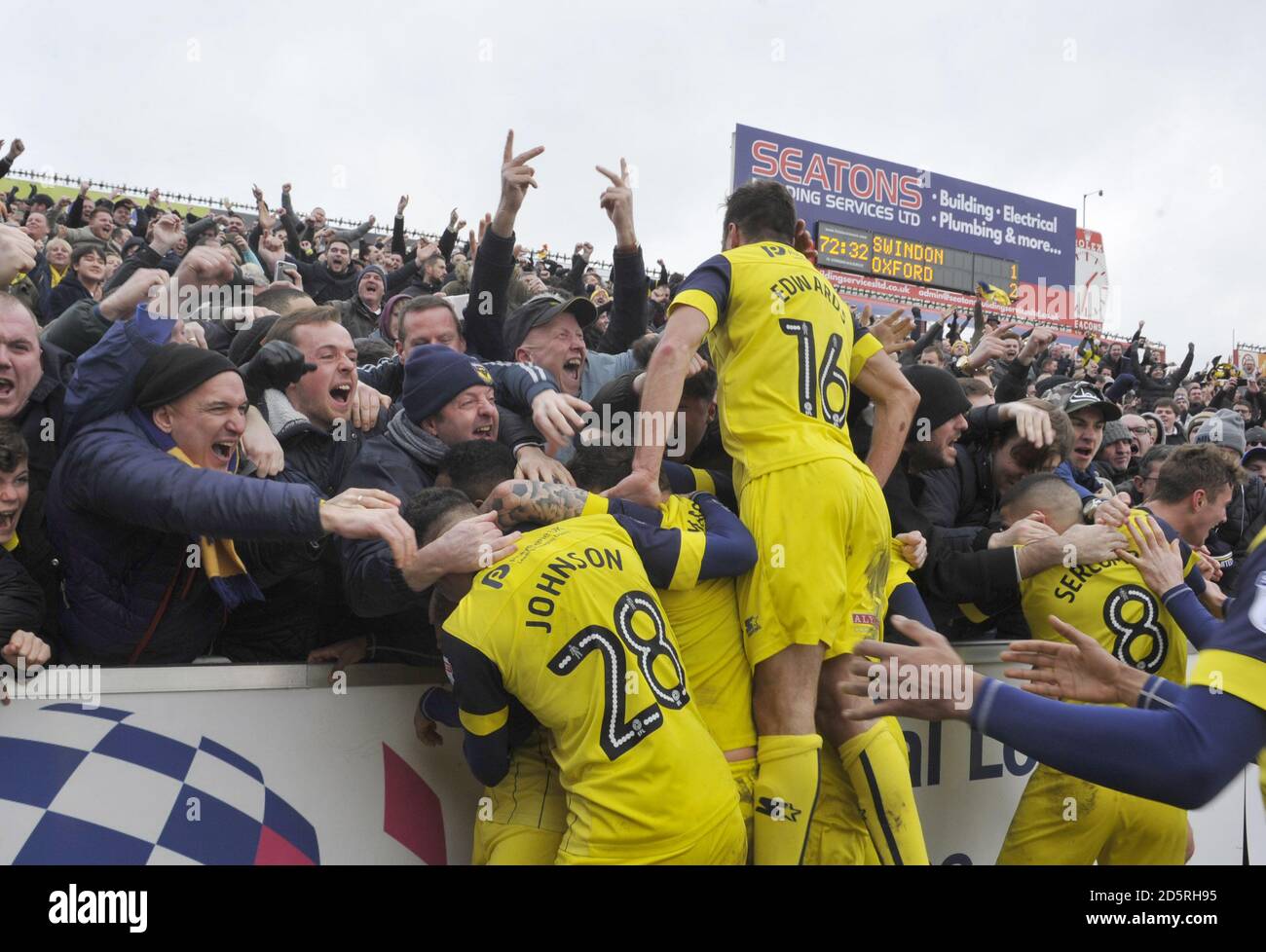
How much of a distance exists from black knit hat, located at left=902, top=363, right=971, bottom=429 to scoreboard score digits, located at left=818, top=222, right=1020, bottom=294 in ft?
65.6

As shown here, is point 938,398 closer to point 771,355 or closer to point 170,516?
point 771,355

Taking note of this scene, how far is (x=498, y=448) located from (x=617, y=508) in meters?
0.47

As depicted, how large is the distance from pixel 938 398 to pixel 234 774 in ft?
9.52

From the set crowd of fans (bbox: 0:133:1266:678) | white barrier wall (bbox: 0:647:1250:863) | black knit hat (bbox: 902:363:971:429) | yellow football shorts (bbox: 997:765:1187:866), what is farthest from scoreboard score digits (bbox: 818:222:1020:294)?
white barrier wall (bbox: 0:647:1250:863)

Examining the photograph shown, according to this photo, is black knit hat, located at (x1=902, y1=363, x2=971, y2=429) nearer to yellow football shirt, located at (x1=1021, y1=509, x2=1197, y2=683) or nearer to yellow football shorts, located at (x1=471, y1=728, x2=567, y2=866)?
yellow football shirt, located at (x1=1021, y1=509, x2=1197, y2=683)

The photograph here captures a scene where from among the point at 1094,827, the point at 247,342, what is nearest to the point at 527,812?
the point at 1094,827

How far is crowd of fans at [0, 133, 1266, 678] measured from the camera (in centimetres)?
271

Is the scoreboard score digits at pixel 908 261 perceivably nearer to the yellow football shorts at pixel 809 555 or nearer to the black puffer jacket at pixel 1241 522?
the black puffer jacket at pixel 1241 522

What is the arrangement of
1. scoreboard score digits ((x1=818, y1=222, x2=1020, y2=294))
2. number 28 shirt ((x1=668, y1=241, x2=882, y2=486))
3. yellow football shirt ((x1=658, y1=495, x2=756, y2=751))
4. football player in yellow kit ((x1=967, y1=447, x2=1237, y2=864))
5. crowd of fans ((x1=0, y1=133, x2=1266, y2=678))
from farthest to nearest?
1. scoreboard score digits ((x1=818, y1=222, x2=1020, y2=294))
2. football player in yellow kit ((x1=967, y1=447, x2=1237, y2=864))
3. number 28 shirt ((x1=668, y1=241, x2=882, y2=486))
4. yellow football shirt ((x1=658, y1=495, x2=756, y2=751))
5. crowd of fans ((x1=0, y1=133, x2=1266, y2=678))

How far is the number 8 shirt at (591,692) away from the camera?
101 inches

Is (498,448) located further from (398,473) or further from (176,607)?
(176,607)

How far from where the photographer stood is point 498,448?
3.21 metres

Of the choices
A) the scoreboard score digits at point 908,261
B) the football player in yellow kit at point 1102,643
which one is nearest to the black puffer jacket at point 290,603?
the football player in yellow kit at point 1102,643

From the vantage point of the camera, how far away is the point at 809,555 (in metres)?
3.08
